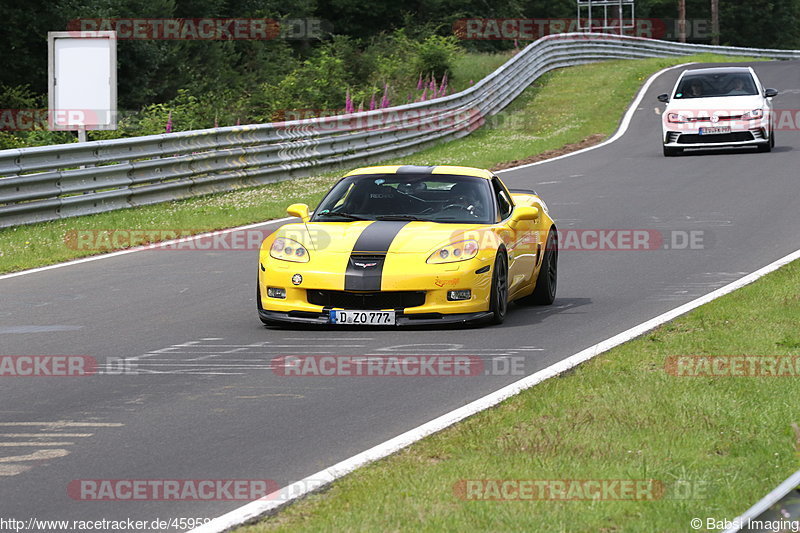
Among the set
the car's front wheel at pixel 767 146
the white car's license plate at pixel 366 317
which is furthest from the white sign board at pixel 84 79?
the car's front wheel at pixel 767 146

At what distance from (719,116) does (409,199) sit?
15994mm

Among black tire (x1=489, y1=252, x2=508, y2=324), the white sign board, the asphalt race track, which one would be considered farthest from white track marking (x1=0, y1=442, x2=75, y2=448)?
the white sign board

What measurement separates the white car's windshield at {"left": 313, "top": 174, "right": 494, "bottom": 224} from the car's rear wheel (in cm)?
91

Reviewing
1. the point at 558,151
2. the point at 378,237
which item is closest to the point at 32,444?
the point at 378,237

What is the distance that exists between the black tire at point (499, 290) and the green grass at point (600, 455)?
5.60 ft

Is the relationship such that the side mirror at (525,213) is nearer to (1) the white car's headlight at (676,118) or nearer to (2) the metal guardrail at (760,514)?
(2) the metal guardrail at (760,514)

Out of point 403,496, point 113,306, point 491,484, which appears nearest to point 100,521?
point 403,496

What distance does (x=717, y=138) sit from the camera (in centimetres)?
2675

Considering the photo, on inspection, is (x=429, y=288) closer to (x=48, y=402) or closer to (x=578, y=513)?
(x=48, y=402)

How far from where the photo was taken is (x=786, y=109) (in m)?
35.5

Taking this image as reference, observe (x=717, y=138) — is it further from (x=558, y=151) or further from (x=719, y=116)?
(x=558, y=151)

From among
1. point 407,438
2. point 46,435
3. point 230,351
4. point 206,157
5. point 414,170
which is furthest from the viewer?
point 206,157

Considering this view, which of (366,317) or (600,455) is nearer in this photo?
(600,455)

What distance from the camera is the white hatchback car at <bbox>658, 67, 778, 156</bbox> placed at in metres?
26.6
